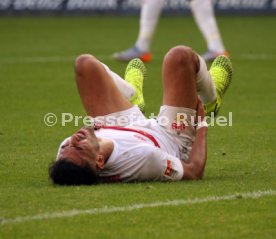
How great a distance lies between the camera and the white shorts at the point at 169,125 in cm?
776

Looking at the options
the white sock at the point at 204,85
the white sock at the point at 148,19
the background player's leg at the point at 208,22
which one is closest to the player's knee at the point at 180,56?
the white sock at the point at 204,85

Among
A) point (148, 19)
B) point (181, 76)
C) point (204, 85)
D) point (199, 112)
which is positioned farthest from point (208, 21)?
point (181, 76)

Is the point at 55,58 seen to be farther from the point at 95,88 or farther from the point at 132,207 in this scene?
the point at 132,207

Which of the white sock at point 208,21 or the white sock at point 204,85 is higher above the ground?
the white sock at point 204,85

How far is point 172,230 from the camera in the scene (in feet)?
20.3

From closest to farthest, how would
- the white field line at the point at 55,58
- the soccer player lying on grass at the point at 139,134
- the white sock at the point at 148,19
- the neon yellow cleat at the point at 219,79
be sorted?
the soccer player lying on grass at the point at 139,134
the neon yellow cleat at the point at 219,79
the white sock at the point at 148,19
the white field line at the point at 55,58

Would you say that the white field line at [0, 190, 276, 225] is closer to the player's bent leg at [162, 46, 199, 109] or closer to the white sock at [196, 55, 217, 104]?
the player's bent leg at [162, 46, 199, 109]

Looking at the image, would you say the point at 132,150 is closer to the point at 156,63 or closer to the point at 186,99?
the point at 186,99

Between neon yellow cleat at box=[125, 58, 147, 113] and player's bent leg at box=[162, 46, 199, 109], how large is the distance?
761mm

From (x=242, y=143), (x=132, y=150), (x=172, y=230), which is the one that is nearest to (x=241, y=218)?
(x=172, y=230)

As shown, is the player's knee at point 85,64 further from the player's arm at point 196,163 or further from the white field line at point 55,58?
the white field line at point 55,58

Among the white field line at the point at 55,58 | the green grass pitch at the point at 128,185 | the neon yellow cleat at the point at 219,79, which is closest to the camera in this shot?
the green grass pitch at the point at 128,185

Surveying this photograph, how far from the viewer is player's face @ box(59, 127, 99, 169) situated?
716 cm

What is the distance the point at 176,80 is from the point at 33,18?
59.7ft
